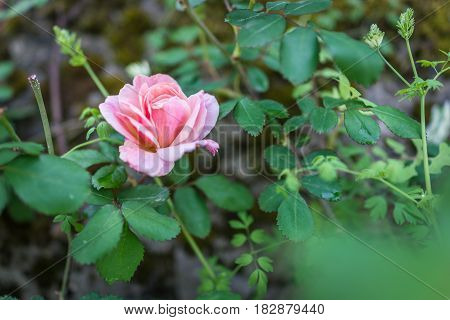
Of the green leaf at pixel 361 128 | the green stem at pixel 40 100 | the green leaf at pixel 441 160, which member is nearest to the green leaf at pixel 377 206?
the green leaf at pixel 441 160

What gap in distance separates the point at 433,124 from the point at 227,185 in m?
0.71

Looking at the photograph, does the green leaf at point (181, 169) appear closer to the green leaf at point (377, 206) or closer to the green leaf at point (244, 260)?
the green leaf at point (244, 260)

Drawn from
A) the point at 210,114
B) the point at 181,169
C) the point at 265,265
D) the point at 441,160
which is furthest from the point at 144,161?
the point at 441,160

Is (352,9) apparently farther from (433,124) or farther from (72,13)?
(72,13)

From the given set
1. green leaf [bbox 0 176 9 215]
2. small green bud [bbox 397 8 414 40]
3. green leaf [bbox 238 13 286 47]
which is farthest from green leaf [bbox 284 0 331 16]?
green leaf [bbox 0 176 9 215]

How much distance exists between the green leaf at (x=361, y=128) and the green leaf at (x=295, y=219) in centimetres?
18

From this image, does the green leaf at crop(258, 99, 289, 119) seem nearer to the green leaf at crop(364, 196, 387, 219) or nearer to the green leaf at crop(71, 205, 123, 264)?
the green leaf at crop(364, 196, 387, 219)

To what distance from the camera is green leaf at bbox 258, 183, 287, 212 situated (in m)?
1.01

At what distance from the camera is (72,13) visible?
2.01 metres

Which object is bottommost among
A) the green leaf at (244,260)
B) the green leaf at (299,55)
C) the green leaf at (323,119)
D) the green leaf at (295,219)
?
the green leaf at (244,260)

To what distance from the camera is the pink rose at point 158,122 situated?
849 millimetres

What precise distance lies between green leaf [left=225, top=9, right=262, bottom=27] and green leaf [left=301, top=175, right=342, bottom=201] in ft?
1.24

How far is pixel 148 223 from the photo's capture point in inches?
33.6

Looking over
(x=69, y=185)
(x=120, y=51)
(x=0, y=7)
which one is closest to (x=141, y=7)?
(x=120, y=51)
